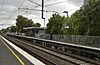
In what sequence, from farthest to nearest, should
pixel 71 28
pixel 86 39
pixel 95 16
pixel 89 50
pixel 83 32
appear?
pixel 71 28
pixel 83 32
pixel 95 16
pixel 86 39
pixel 89 50

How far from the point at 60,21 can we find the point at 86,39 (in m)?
31.6

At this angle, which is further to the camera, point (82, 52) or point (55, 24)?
point (55, 24)

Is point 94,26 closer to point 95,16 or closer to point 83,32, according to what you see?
point 95,16

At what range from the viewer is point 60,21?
229 ft

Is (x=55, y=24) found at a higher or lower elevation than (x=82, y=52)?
higher

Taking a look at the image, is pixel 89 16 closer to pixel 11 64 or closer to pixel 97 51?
pixel 97 51

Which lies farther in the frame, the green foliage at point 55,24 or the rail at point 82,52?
the green foliage at point 55,24

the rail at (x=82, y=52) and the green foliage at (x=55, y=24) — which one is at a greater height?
the green foliage at (x=55, y=24)

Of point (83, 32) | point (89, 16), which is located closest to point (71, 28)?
point (83, 32)

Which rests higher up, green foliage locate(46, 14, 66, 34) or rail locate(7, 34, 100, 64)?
green foliage locate(46, 14, 66, 34)

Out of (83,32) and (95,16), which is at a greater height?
(95,16)

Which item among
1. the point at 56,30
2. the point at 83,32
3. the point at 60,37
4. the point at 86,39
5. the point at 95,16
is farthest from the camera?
the point at 56,30

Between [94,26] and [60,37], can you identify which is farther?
[60,37]

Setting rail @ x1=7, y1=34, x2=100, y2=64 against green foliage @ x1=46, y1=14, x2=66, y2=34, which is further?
green foliage @ x1=46, y1=14, x2=66, y2=34
